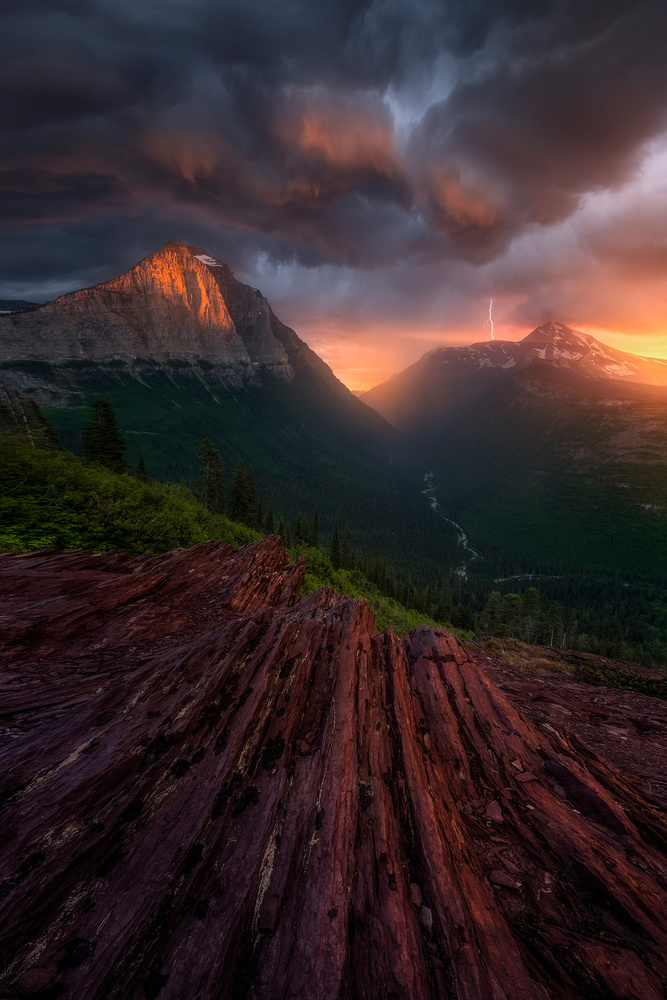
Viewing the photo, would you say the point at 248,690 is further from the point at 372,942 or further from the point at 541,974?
the point at 541,974

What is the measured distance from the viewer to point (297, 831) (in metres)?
5.88

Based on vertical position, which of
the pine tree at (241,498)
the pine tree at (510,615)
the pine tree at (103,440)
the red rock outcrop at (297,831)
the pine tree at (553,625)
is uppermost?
the pine tree at (103,440)

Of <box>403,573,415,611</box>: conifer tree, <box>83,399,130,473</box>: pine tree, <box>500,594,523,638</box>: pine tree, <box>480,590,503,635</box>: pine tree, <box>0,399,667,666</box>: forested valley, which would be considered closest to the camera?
<box>0,399,667,666</box>: forested valley

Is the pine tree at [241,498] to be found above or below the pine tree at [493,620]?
above

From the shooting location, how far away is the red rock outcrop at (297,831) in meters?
4.37

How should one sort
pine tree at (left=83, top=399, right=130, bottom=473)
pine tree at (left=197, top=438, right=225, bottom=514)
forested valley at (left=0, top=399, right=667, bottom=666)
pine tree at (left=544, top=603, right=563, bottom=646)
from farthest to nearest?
pine tree at (left=544, top=603, right=563, bottom=646) → pine tree at (left=197, top=438, right=225, bottom=514) → pine tree at (left=83, top=399, right=130, bottom=473) → forested valley at (left=0, top=399, right=667, bottom=666)

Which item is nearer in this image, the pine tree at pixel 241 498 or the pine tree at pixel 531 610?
the pine tree at pixel 241 498

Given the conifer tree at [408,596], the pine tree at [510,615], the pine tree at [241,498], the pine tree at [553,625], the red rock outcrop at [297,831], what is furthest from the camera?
the pine tree at [553,625]

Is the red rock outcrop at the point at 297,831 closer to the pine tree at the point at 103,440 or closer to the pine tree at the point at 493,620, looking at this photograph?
the pine tree at the point at 103,440

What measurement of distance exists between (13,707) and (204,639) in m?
4.20

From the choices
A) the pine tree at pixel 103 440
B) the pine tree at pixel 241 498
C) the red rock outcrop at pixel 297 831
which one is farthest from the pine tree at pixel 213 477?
the red rock outcrop at pixel 297 831

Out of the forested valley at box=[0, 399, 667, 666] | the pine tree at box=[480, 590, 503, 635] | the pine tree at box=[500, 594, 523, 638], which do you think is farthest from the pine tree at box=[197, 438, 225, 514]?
the pine tree at box=[500, 594, 523, 638]

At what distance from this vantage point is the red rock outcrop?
14.3 feet

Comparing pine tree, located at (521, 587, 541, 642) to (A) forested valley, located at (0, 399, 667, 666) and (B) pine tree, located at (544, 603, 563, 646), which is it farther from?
(B) pine tree, located at (544, 603, 563, 646)
